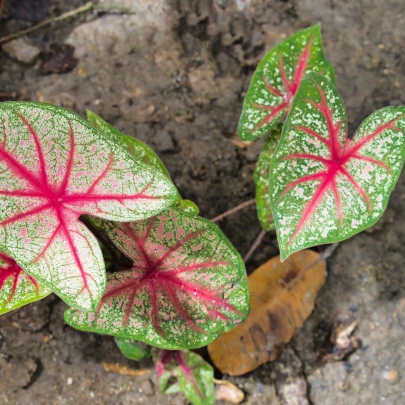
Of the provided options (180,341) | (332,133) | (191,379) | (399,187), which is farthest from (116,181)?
(399,187)

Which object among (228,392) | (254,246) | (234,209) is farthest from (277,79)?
(228,392)

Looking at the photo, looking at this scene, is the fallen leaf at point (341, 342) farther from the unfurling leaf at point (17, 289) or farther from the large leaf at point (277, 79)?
the unfurling leaf at point (17, 289)

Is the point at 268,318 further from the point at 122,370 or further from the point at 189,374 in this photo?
the point at 122,370

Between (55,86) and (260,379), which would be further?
(55,86)

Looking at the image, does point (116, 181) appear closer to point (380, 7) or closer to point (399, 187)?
point (399, 187)

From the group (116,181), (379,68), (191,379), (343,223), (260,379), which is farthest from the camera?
(379,68)

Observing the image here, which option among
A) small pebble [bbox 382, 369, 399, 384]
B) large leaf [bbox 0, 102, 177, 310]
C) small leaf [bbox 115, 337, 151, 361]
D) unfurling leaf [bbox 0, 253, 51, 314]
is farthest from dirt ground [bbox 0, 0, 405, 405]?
large leaf [bbox 0, 102, 177, 310]

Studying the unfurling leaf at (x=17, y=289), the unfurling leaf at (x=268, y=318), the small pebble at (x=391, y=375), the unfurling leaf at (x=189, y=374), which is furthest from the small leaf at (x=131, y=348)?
the small pebble at (x=391, y=375)

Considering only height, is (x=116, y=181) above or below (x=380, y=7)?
below

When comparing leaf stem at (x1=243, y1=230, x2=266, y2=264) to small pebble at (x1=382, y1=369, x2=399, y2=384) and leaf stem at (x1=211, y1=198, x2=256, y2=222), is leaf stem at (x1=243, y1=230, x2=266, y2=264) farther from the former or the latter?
small pebble at (x1=382, y1=369, x2=399, y2=384)
